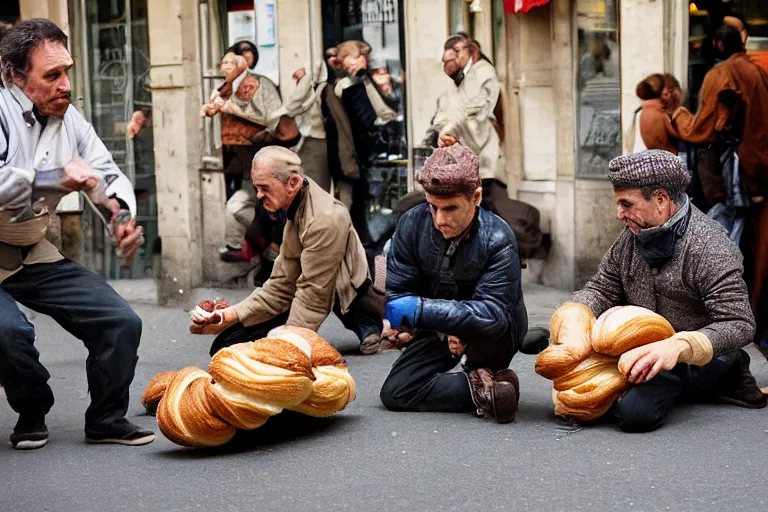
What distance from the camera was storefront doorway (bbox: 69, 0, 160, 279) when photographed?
36.3 feet

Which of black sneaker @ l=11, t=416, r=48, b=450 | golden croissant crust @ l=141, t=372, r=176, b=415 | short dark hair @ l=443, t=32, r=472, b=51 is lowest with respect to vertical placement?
black sneaker @ l=11, t=416, r=48, b=450

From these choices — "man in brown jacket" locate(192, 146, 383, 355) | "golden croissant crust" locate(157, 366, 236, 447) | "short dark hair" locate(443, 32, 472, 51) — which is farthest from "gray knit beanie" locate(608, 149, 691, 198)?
"short dark hair" locate(443, 32, 472, 51)

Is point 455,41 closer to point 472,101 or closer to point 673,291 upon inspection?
Result: point 472,101

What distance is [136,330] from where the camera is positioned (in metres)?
5.66

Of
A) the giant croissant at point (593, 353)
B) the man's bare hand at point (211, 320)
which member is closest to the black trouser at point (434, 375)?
the giant croissant at point (593, 353)

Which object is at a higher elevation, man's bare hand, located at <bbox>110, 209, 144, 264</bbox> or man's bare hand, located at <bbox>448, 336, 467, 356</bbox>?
man's bare hand, located at <bbox>110, 209, 144, 264</bbox>

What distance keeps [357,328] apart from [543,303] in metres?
2.25

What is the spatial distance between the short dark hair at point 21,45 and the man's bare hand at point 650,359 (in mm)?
2802

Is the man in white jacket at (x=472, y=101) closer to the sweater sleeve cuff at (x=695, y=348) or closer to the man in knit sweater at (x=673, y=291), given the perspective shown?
the man in knit sweater at (x=673, y=291)

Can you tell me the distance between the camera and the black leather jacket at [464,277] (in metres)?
5.73

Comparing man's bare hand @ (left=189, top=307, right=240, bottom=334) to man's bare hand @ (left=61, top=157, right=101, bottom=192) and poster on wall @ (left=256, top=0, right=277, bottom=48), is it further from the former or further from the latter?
poster on wall @ (left=256, top=0, right=277, bottom=48)

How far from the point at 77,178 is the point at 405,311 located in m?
1.51

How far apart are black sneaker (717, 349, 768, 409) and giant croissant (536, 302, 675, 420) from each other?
662mm

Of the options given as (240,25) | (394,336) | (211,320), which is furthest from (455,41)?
(211,320)
